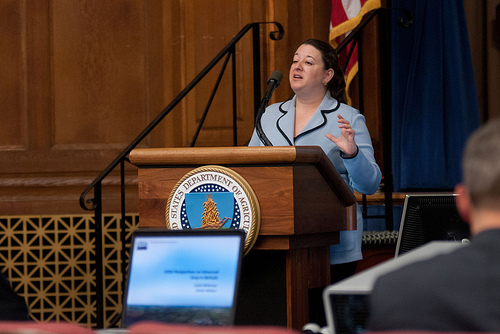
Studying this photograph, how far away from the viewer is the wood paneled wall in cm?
446

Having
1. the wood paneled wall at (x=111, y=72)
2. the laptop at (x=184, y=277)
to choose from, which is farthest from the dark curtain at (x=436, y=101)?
the laptop at (x=184, y=277)

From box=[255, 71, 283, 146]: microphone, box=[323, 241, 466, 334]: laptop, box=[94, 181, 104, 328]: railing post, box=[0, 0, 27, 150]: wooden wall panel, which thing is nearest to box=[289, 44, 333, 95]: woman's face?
box=[255, 71, 283, 146]: microphone

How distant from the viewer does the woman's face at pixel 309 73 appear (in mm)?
2469

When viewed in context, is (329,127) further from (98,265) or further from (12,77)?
(12,77)

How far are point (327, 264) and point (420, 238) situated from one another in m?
0.45

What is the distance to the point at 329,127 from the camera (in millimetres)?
2371

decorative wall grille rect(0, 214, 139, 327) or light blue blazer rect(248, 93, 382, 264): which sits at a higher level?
light blue blazer rect(248, 93, 382, 264)

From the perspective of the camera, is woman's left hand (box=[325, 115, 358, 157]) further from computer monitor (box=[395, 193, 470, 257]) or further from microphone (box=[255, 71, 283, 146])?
computer monitor (box=[395, 193, 470, 257])

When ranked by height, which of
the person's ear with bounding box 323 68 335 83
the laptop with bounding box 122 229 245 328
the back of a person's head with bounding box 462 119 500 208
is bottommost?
the laptop with bounding box 122 229 245 328

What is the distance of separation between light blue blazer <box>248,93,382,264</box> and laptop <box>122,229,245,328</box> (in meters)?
0.87

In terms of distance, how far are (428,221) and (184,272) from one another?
2.33 ft

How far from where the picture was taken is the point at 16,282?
4.33 meters

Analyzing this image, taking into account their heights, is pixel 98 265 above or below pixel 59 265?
above

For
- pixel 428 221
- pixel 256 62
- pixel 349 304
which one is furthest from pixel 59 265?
pixel 349 304
